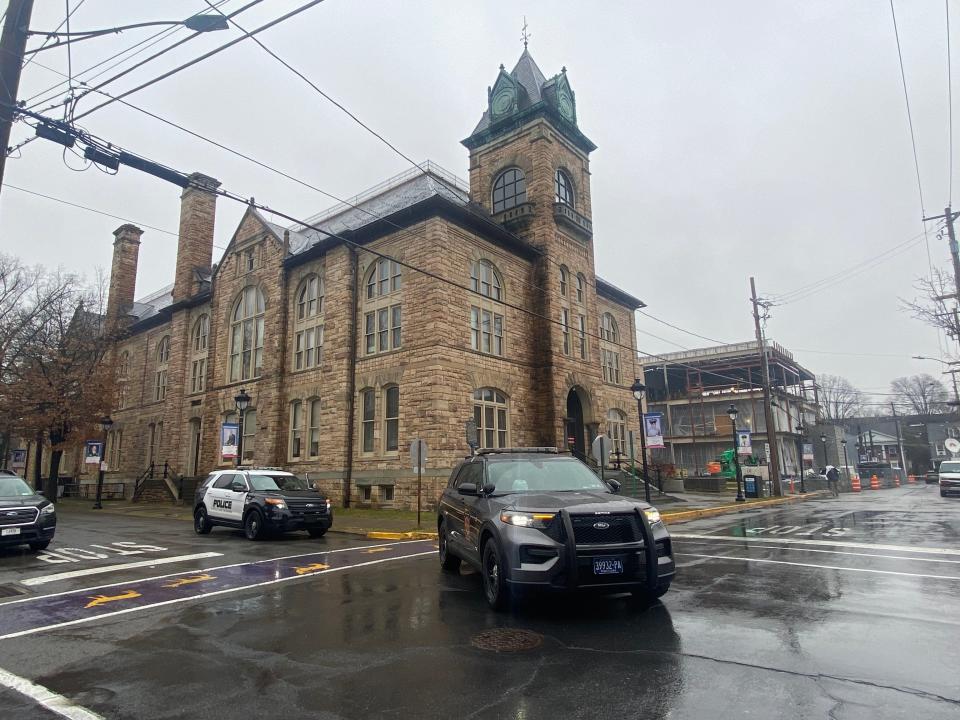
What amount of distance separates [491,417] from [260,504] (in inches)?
425

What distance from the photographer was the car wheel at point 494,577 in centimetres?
593

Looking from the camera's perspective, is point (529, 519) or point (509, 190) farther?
point (509, 190)

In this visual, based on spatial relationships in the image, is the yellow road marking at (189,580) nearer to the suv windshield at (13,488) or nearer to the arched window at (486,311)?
the suv windshield at (13,488)

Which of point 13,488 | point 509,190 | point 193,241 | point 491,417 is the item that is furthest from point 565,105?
point 13,488

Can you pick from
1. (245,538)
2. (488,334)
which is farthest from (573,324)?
(245,538)

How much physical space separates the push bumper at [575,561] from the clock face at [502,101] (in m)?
25.7

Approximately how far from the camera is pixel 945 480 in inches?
1172

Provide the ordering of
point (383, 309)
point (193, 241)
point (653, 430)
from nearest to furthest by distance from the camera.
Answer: point (653, 430), point (383, 309), point (193, 241)

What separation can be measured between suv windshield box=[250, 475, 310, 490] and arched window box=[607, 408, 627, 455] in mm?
17897

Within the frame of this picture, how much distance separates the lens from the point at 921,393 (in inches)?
3233

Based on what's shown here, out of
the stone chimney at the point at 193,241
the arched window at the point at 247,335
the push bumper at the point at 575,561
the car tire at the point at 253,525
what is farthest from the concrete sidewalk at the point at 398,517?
the stone chimney at the point at 193,241

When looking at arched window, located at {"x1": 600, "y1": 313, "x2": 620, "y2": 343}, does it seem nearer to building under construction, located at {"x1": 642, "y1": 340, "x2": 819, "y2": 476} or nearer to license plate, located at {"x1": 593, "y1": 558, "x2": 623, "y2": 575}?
building under construction, located at {"x1": 642, "y1": 340, "x2": 819, "y2": 476}

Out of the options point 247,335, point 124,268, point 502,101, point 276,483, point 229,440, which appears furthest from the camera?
point 124,268

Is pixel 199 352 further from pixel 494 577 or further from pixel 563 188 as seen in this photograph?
pixel 494 577
